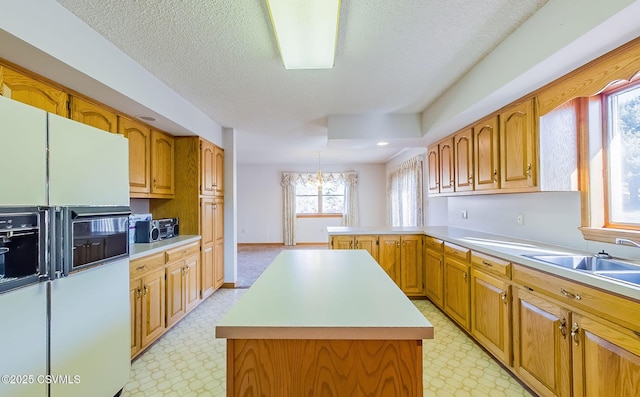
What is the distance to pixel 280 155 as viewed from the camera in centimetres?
614

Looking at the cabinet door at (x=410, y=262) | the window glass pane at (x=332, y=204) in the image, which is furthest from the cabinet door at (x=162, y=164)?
the window glass pane at (x=332, y=204)

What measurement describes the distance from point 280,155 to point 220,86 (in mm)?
3606

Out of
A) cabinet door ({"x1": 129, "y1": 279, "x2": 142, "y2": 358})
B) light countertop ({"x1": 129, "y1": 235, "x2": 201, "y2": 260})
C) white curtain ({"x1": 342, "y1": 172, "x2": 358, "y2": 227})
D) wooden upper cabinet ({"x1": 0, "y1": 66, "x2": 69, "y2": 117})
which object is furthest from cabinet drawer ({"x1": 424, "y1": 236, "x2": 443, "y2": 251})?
white curtain ({"x1": 342, "y1": 172, "x2": 358, "y2": 227})

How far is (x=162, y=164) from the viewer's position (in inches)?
120

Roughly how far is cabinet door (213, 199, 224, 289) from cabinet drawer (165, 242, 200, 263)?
1.62 ft

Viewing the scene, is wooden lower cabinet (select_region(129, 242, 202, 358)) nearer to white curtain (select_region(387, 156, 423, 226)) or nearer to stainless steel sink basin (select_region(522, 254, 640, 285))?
stainless steel sink basin (select_region(522, 254, 640, 285))

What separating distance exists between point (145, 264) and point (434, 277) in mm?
2943

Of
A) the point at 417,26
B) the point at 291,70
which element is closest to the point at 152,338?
the point at 291,70

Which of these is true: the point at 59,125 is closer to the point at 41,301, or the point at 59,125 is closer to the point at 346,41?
the point at 41,301

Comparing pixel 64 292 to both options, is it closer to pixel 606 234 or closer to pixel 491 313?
pixel 491 313

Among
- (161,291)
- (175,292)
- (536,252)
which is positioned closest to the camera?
(536,252)

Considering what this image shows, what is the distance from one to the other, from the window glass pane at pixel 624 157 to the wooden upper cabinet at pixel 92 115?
3689 millimetres

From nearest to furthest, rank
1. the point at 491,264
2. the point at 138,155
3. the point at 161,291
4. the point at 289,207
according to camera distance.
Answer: the point at 491,264
the point at 161,291
the point at 138,155
the point at 289,207

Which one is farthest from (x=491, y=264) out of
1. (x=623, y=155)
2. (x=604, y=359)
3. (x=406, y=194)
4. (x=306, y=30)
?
(x=406, y=194)
